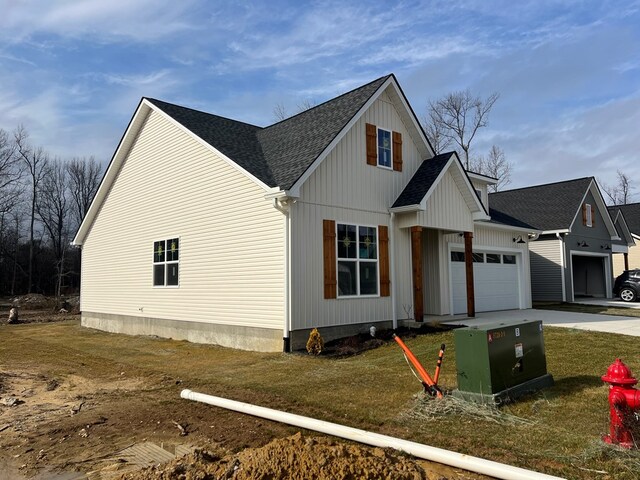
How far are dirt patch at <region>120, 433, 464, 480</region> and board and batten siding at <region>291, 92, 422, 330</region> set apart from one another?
21.9 feet

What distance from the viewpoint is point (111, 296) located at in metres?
18.4

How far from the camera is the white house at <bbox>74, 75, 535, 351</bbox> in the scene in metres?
11.5

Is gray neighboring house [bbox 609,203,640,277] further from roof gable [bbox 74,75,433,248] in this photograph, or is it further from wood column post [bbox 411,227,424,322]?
wood column post [bbox 411,227,424,322]

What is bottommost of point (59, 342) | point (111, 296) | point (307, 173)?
point (59, 342)

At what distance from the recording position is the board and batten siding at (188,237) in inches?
462

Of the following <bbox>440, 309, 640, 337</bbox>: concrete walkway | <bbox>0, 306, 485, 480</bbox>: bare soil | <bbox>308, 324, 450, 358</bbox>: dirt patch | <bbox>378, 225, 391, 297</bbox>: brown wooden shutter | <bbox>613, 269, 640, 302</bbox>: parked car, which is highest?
<bbox>378, 225, 391, 297</bbox>: brown wooden shutter

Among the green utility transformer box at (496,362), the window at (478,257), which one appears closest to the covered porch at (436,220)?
the window at (478,257)

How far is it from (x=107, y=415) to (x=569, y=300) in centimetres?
2105

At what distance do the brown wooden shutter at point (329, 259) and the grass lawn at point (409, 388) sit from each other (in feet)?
5.78

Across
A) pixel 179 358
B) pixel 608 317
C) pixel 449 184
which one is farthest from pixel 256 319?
pixel 608 317

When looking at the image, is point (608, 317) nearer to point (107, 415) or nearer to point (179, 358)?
point (179, 358)

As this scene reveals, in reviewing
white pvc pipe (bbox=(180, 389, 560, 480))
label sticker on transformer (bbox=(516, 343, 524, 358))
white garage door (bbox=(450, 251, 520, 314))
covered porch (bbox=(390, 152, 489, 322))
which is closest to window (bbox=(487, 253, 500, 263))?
white garage door (bbox=(450, 251, 520, 314))

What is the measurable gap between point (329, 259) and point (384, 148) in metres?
3.93

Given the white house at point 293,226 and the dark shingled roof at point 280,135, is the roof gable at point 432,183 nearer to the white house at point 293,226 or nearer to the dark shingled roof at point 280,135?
the white house at point 293,226
